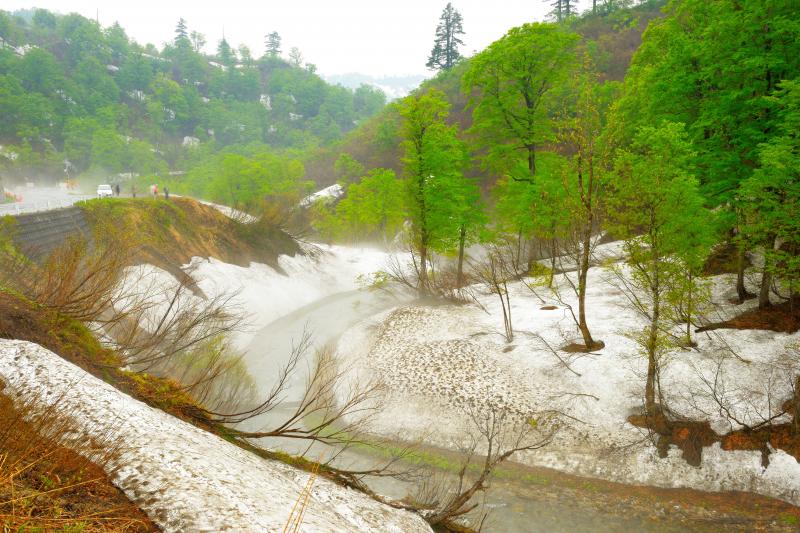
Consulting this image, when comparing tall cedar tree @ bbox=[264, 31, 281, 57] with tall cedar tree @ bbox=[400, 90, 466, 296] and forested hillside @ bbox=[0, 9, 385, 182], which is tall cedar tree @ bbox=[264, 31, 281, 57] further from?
tall cedar tree @ bbox=[400, 90, 466, 296]

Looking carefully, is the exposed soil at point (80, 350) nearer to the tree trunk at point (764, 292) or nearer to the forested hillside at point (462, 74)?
the tree trunk at point (764, 292)

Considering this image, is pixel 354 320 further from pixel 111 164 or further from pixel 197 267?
pixel 111 164

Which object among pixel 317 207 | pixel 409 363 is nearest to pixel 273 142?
pixel 317 207

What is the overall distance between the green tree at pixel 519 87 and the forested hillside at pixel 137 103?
72.4m

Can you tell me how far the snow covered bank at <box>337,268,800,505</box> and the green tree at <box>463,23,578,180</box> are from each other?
898 cm

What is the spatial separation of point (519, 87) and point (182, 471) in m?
24.4

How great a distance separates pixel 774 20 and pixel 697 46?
7.17ft

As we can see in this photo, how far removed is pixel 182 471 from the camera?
19.6 ft

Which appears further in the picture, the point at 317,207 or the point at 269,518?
the point at 317,207

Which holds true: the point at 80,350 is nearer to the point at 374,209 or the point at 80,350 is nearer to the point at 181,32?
the point at 374,209

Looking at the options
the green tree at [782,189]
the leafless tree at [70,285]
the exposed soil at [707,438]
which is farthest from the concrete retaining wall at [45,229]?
the green tree at [782,189]

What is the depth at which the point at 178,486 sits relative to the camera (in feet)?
18.4

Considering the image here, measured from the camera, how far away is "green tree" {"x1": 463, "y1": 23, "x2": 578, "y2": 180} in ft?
74.8

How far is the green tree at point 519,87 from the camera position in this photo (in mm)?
22812
